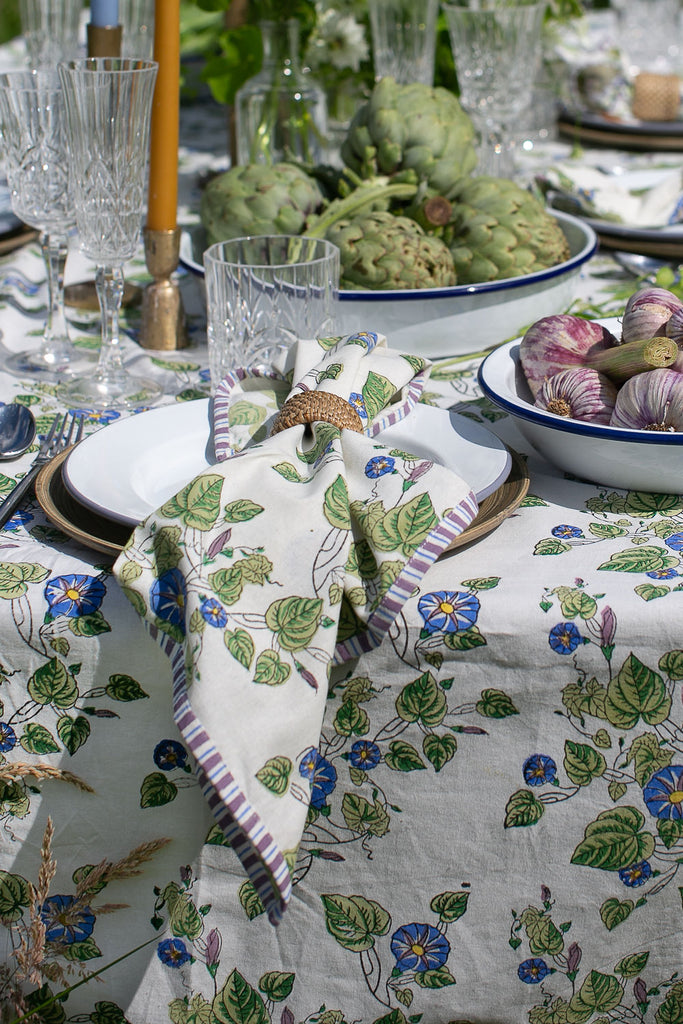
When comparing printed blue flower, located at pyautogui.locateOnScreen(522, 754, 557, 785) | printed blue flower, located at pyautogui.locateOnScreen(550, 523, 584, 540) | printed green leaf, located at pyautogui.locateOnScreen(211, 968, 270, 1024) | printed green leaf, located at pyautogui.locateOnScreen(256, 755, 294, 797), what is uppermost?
printed blue flower, located at pyautogui.locateOnScreen(550, 523, 584, 540)

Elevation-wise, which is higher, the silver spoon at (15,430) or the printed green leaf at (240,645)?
the printed green leaf at (240,645)

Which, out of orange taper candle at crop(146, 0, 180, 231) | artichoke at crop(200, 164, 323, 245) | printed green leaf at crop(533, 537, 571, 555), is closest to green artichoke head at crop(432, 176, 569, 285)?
artichoke at crop(200, 164, 323, 245)

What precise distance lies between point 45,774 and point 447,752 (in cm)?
24

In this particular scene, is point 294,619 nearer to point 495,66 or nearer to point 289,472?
point 289,472

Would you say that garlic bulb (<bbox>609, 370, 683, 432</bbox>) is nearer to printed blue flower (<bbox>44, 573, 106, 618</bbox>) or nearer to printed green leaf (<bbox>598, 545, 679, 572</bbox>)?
printed green leaf (<bbox>598, 545, 679, 572</bbox>)

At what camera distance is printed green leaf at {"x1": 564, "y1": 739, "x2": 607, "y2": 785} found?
1.99ft

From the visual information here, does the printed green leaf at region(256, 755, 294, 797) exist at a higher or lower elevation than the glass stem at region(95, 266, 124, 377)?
lower

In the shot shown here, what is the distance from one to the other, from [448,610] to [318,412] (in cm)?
18

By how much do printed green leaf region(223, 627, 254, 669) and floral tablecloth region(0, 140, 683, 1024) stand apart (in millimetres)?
73

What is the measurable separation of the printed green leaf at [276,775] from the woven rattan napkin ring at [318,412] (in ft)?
0.82

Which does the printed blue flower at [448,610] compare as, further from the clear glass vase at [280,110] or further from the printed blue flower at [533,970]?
the clear glass vase at [280,110]

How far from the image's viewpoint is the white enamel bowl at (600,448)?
2.27 ft

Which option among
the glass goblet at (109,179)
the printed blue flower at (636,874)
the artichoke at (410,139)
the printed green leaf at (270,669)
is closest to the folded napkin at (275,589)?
the printed green leaf at (270,669)

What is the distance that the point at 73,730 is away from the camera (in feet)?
2.05
